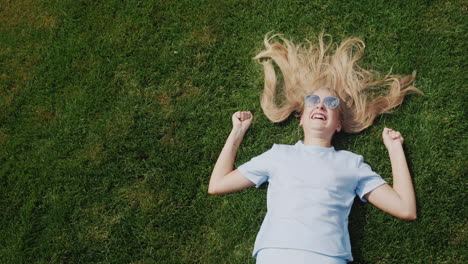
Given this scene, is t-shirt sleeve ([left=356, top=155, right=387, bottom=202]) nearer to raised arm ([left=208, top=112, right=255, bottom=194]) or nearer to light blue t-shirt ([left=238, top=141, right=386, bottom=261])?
light blue t-shirt ([left=238, top=141, right=386, bottom=261])

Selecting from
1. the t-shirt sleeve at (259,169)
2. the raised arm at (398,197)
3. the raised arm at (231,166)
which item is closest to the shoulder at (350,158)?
the raised arm at (398,197)

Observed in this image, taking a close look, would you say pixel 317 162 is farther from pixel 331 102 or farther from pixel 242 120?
pixel 242 120

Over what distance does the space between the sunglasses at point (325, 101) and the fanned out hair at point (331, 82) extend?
0.29m

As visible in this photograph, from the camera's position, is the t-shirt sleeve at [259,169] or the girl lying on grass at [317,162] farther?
the t-shirt sleeve at [259,169]

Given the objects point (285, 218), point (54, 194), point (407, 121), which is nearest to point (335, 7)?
point (407, 121)

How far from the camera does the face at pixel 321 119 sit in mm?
3766

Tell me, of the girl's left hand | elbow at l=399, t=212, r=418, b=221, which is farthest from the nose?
elbow at l=399, t=212, r=418, b=221

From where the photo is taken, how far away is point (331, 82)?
4211mm

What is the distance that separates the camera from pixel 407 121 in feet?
13.7

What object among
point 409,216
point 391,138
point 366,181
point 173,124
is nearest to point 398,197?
Result: point 409,216

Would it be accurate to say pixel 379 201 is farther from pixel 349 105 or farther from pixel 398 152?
pixel 349 105

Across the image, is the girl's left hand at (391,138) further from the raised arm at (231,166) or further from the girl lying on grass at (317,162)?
the raised arm at (231,166)

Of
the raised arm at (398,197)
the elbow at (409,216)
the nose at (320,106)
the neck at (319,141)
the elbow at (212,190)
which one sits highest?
the nose at (320,106)

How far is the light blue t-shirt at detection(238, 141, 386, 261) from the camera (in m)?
3.39
